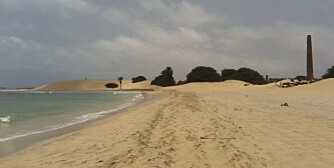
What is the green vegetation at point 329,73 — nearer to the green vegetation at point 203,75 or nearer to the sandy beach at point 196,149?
the green vegetation at point 203,75

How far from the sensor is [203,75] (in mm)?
121875

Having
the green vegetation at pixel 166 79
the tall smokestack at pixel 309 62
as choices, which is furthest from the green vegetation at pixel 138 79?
the tall smokestack at pixel 309 62

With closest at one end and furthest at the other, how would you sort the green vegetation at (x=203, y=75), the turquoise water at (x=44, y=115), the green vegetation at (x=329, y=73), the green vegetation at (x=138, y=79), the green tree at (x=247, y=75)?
the turquoise water at (x=44, y=115)
the green vegetation at (x=329, y=73)
the green vegetation at (x=203, y=75)
the green tree at (x=247, y=75)
the green vegetation at (x=138, y=79)

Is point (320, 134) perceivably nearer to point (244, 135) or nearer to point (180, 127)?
point (244, 135)

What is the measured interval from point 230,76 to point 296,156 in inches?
5120

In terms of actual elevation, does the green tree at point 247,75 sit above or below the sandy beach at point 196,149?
above

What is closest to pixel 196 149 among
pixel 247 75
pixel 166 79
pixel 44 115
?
pixel 44 115

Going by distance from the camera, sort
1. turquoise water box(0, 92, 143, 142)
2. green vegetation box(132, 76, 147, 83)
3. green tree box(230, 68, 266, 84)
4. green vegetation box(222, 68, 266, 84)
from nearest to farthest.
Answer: turquoise water box(0, 92, 143, 142), green vegetation box(222, 68, 266, 84), green tree box(230, 68, 266, 84), green vegetation box(132, 76, 147, 83)

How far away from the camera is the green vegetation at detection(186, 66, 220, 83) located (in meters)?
121

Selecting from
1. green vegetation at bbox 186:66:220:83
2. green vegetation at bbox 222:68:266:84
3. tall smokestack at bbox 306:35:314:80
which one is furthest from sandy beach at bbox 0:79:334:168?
green vegetation at bbox 222:68:266:84

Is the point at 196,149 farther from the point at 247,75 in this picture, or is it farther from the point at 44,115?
the point at 247,75

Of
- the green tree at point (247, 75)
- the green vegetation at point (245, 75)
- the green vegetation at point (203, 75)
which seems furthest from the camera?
the green tree at point (247, 75)

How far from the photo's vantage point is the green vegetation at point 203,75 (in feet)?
397

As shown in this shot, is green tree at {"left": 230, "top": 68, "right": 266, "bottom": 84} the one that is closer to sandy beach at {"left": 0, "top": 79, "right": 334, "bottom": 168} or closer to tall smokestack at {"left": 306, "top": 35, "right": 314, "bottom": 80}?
tall smokestack at {"left": 306, "top": 35, "right": 314, "bottom": 80}
